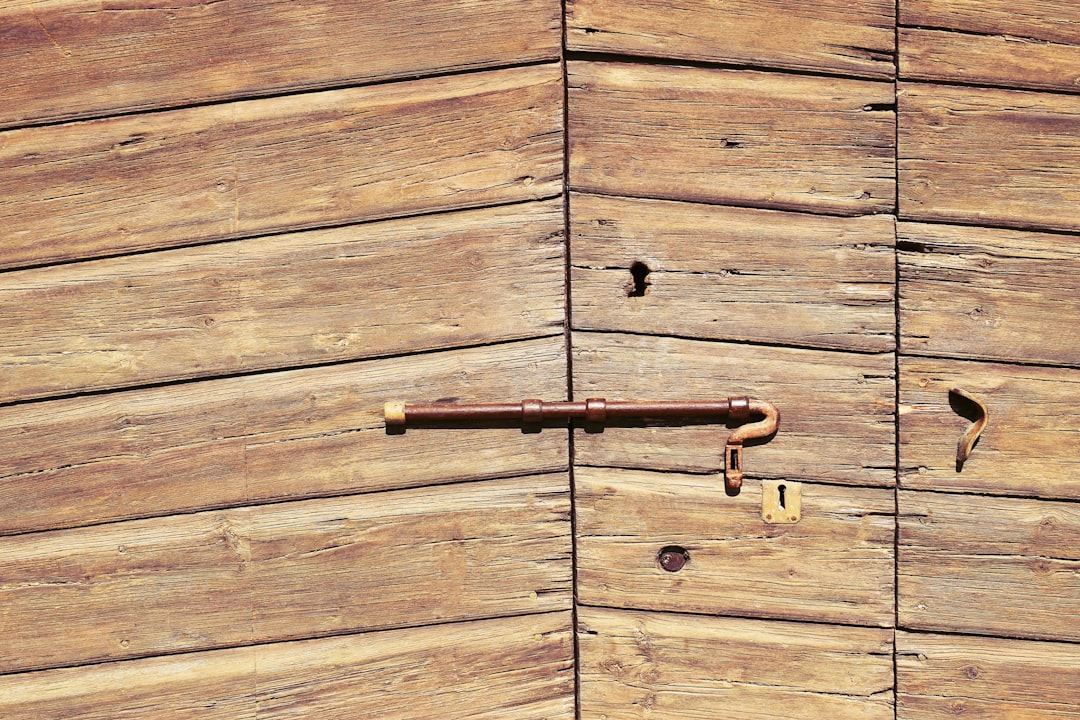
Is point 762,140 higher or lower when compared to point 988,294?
higher

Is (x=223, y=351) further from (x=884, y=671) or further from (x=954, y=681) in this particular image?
(x=954, y=681)

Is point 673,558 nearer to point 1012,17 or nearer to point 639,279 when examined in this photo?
point 639,279

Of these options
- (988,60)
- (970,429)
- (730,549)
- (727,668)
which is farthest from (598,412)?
(988,60)

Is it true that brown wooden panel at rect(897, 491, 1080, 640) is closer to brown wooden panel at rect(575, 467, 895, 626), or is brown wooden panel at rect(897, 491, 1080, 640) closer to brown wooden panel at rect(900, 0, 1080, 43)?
brown wooden panel at rect(575, 467, 895, 626)

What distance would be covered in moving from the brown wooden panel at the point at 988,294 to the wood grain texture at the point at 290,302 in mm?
617

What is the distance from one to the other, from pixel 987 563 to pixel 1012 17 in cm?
96

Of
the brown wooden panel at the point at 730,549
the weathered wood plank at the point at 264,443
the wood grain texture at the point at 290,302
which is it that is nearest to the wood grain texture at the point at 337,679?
the brown wooden panel at the point at 730,549

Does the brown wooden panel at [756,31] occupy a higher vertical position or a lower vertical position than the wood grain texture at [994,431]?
higher

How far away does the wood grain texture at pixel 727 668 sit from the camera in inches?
55.4

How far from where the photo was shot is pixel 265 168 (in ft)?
4.58

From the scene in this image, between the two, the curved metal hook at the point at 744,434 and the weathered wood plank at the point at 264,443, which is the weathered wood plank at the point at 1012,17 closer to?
the curved metal hook at the point at 744,434

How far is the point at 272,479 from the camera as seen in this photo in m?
1.39

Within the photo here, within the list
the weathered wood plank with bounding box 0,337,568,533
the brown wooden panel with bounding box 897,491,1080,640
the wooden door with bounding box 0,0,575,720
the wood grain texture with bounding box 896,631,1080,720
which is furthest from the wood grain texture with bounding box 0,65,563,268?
the wood grain texture with bounding box 896,631,1080,720

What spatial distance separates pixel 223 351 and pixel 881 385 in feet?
3.70
